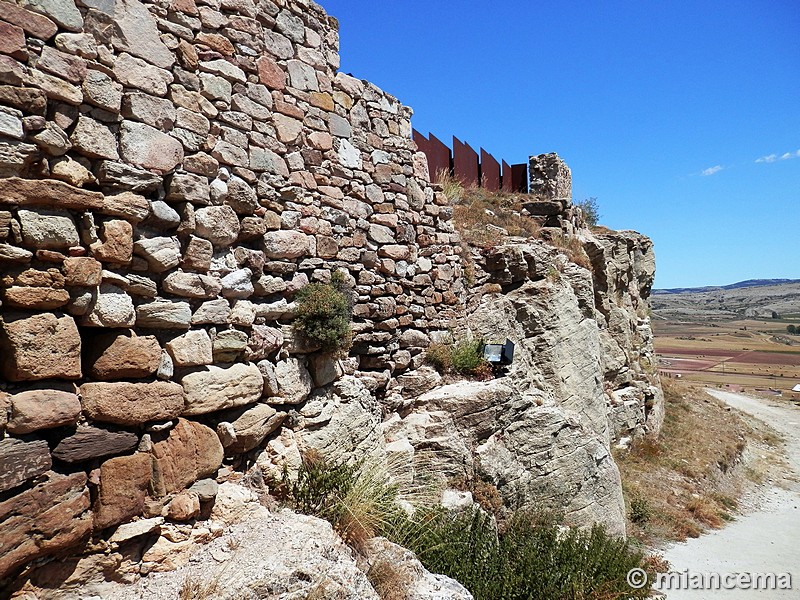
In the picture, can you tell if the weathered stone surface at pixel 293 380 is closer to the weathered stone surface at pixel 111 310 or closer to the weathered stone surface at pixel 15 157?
the weathered stone surface at pixel 111 310

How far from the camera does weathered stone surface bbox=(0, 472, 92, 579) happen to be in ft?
8.98

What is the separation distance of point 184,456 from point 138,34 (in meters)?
2.98

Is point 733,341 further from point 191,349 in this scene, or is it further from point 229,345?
point 191,349

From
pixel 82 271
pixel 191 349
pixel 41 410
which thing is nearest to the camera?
pixel 41 410

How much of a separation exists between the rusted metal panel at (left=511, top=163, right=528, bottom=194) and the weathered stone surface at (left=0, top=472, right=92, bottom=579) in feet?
41.3

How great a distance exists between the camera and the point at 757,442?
797 inches

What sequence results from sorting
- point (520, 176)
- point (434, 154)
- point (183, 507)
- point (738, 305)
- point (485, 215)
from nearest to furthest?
point (183, 507)
point (434, 154)
point (485, 215)
point (520, 176)
point (738, 305)

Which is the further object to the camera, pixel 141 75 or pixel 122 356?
pixel 141 75

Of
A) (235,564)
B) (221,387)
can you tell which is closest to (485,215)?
(221,387)

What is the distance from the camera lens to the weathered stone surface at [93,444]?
10.0ft

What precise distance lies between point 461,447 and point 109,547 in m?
4.10

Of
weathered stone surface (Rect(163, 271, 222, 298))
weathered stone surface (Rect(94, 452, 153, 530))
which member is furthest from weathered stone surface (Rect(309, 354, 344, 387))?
weathered stone surface (Rect(94, 452, 153, 530))

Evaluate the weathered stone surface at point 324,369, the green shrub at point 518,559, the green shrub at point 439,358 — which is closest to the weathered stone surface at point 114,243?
the weathered stone surface at point 324,369

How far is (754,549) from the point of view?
10.2 metres
